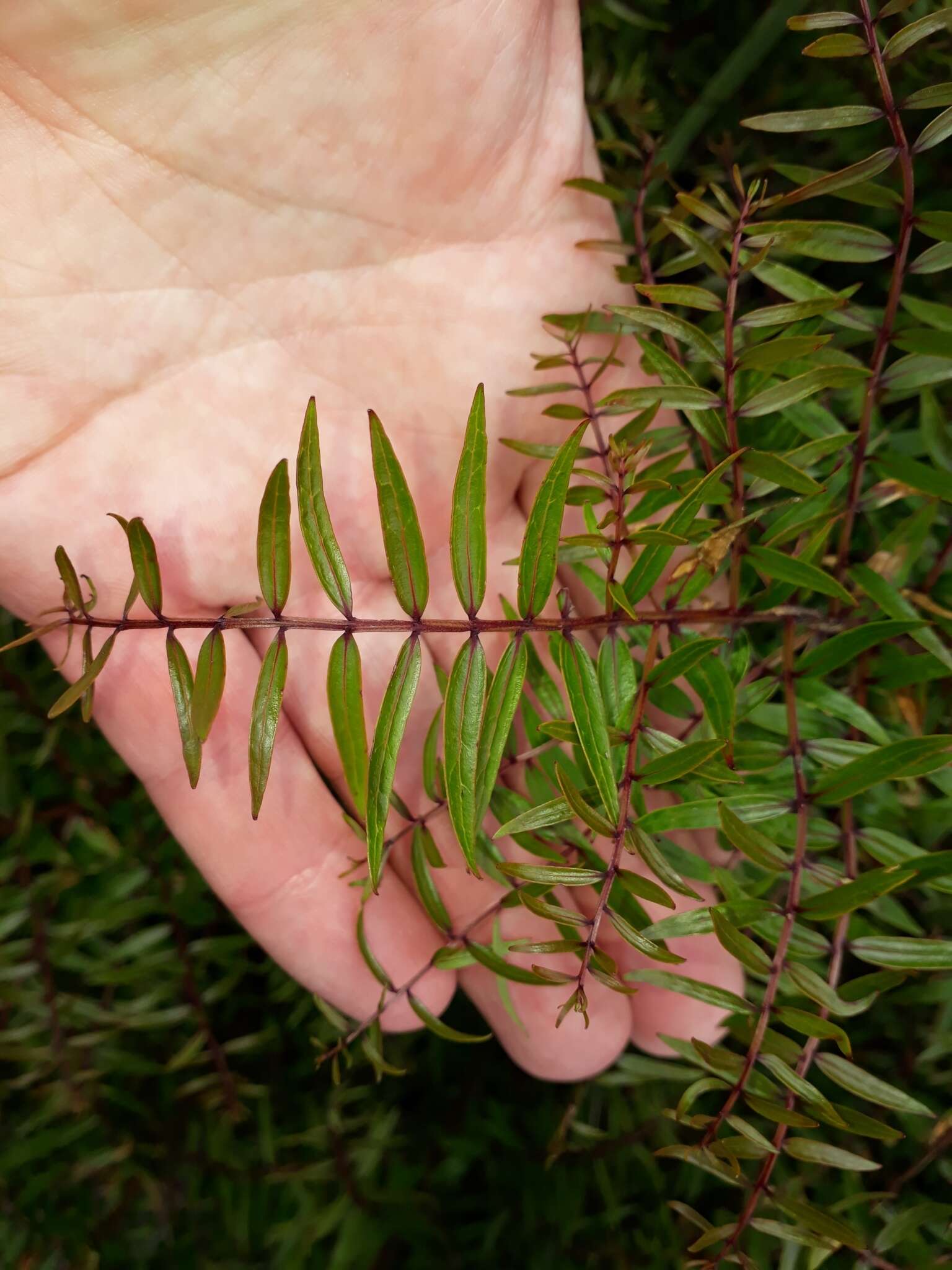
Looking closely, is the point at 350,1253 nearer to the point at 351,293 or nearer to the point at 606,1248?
the point at 606,1248

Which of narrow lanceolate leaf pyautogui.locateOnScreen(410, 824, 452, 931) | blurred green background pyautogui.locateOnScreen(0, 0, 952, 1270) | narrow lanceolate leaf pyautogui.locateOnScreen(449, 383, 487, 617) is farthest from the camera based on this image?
blurred green background pyautogui.locateOnScreen(0, 0, 952, 1270)

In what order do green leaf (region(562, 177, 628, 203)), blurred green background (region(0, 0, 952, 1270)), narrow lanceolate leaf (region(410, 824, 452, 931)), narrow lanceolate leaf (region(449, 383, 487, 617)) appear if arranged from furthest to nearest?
blurred green background (region(0, 0, 952, 1270))
green leaf (region(562, 177, 628, 203))
narrow lanceolate leaf (region(410, 824, 452, 931))
narrow lanceolate leaf (region(449, 383, 487, 617))

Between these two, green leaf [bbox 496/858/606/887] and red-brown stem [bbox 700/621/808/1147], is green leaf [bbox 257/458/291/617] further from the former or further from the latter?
red-brown stem [bbox 700/621/808/1147]

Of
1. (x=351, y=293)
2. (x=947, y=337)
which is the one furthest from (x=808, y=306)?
(x=351, y=293)

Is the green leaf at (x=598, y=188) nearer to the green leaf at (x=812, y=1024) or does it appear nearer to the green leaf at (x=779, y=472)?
the green leaf at (x=779, y=472)

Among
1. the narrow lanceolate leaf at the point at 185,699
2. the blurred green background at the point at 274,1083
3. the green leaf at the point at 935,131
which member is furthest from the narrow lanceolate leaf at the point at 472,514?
the blurred green background at the point at 274,1083

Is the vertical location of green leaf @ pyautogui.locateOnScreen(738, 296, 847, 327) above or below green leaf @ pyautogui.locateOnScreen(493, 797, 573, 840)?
above

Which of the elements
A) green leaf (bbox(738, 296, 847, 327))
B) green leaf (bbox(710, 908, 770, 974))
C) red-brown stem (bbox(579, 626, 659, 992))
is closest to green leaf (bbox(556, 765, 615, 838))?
red-brown stem (bbox(579, 626, 659, 992))
